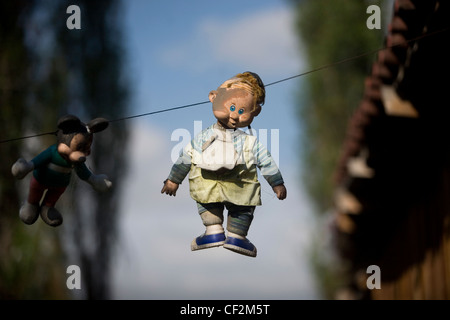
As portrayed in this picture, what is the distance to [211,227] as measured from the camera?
222 cm

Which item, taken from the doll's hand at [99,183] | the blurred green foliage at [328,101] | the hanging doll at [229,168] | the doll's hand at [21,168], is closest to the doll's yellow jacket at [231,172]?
the hanging doll at [229,168]

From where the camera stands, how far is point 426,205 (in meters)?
5.33

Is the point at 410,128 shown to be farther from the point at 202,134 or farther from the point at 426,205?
the point at 202,134

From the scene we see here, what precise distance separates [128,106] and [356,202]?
212 inches

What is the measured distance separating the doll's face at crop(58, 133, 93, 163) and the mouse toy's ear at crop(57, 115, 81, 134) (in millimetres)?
30

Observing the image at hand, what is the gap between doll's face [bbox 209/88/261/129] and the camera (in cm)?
227

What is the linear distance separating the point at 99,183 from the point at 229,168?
467 mm

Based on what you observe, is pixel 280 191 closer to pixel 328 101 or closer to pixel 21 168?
pixel 21 168

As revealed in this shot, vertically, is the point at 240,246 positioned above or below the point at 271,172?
below

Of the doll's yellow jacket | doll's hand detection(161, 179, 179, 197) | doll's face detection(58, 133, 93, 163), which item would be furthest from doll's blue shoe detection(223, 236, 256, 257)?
doll's face detection(58, 133, 93, 163)

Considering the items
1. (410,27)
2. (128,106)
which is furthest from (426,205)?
(128,106)

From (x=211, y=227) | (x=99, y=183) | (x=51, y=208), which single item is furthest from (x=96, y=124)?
(x=211, y=227)

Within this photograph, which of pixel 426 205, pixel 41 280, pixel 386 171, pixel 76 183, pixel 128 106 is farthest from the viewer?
pixel 41 280

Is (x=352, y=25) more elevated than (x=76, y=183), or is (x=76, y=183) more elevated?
(x=352, y=25)
